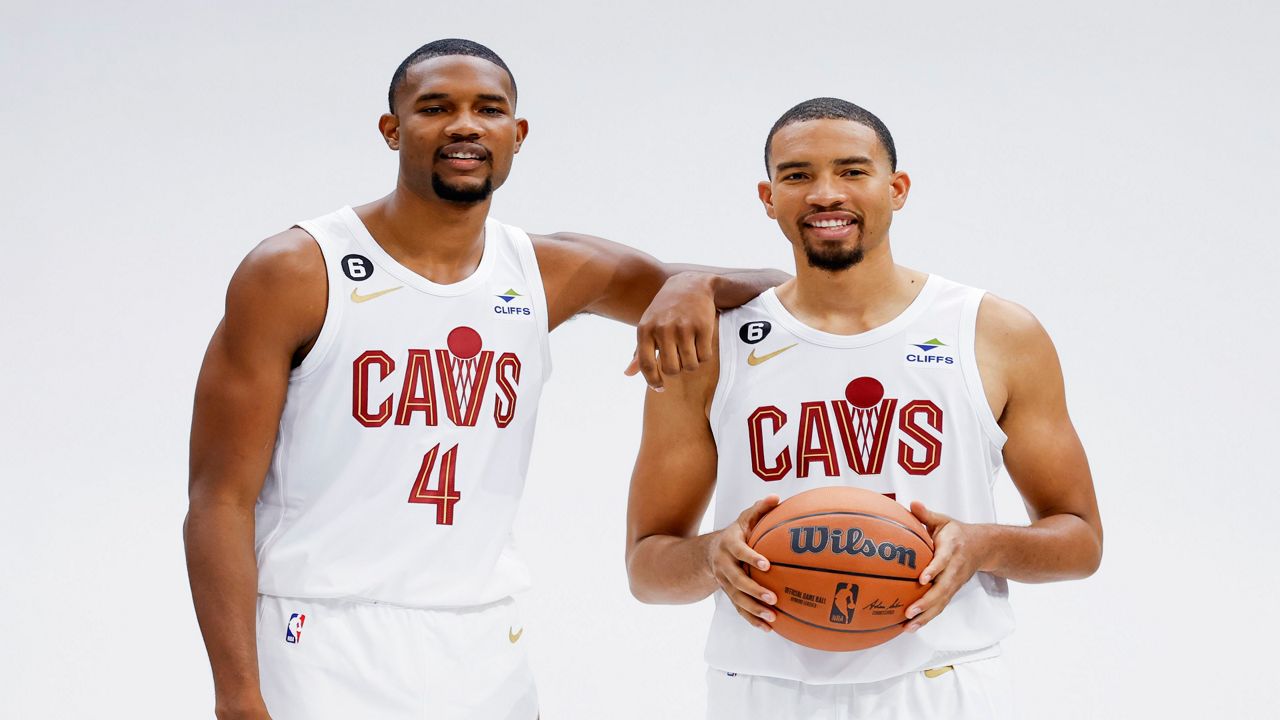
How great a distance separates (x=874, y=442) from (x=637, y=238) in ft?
7.44

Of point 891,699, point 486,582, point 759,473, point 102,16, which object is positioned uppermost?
point 102,16

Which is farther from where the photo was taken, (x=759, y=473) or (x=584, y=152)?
(x=584, y=152)

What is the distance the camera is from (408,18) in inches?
170

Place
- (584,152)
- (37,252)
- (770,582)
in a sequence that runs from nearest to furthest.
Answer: (770,582), (37,252), (584,152)

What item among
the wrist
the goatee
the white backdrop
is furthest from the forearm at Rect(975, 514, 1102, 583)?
the white backdrop

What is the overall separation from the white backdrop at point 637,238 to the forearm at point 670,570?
1.77 metres

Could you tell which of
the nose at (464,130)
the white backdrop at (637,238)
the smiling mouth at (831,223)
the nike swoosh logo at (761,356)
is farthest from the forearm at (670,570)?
the white backdrop at (637,238)

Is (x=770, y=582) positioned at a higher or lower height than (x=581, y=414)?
lower

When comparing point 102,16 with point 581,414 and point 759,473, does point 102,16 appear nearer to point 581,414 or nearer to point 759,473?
point 581,414

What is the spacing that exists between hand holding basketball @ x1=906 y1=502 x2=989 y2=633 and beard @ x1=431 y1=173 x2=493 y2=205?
3.11 feet

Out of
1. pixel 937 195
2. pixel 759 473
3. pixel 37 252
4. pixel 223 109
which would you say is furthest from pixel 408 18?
pixel 759 473

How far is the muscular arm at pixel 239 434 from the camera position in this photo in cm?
228

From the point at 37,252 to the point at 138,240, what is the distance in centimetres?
30

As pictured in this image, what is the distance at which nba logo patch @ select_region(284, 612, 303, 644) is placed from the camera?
2.37m
